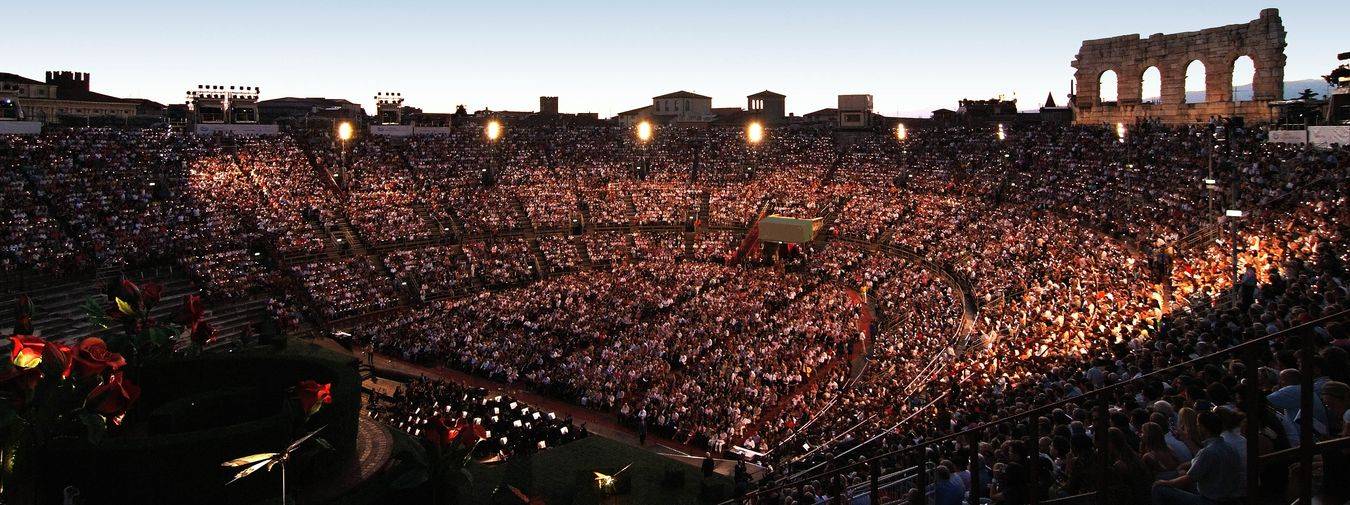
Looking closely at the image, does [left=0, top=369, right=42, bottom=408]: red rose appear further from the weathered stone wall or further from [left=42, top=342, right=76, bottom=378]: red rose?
the weathered stone wall

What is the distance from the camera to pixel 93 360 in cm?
973

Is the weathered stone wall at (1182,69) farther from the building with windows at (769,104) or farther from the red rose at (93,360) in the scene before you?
the red rose at (93,360)

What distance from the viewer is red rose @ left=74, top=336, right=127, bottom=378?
9.62 meters

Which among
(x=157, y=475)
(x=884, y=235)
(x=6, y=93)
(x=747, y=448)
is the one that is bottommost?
(x=747, y=448)

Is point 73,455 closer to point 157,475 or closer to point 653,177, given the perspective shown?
point 157,475

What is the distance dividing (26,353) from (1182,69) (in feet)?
163

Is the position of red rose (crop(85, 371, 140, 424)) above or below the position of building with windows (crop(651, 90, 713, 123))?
below

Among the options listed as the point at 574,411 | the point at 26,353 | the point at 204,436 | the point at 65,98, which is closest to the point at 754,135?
the point at 574,411

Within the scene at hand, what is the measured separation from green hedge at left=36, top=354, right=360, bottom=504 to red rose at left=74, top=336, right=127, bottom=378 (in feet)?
7.68

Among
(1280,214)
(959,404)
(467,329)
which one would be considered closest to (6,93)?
(467,329)

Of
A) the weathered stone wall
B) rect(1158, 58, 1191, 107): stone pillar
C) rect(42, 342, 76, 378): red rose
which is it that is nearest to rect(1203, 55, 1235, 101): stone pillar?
the weathered stone wall

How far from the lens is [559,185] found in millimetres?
49906

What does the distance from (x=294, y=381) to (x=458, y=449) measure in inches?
270

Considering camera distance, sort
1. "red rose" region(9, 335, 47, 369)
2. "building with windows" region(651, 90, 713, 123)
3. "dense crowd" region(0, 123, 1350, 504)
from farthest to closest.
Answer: "building with windows" region(651, 90, 713, 123)
"dense crowd" region(0, 123, 1350, 504)
"red rose" region(9, 335, 47, 369)
